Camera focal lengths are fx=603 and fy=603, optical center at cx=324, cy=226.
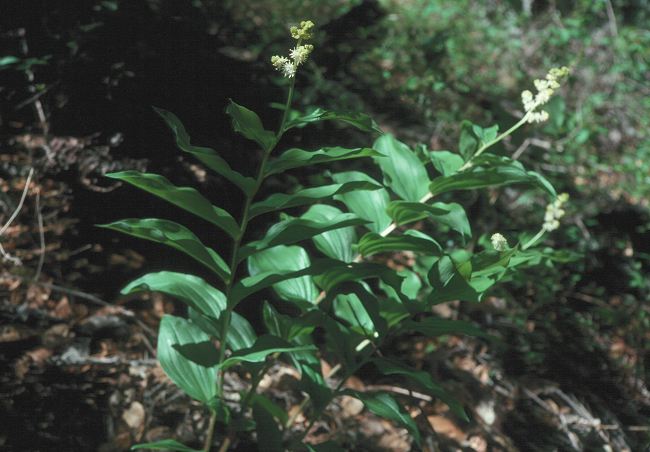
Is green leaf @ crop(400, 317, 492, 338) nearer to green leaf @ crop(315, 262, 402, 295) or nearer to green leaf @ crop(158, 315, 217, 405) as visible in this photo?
green leaf @ crop(315, 262, 402, 295)

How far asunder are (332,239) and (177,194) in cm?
64

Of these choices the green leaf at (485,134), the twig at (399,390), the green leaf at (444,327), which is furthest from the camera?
the twig at (399,390)

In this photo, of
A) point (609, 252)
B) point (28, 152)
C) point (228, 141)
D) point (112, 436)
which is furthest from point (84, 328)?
point (609, 252)

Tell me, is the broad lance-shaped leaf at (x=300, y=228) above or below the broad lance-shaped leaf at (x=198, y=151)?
below

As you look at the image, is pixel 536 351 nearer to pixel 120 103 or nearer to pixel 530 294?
pixel 530 294

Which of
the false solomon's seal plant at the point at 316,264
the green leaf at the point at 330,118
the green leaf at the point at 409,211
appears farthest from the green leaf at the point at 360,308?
the green leaf at the point at 330,118

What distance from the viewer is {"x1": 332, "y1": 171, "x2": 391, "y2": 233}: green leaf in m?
1.83

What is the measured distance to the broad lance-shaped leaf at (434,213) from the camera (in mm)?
1594

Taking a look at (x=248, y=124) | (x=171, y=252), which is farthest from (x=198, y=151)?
(x=171, y=252)

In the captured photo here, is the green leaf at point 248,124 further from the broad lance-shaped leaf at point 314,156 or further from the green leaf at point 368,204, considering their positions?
the green leaf at point 368,204

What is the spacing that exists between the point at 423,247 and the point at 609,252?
2.62 m

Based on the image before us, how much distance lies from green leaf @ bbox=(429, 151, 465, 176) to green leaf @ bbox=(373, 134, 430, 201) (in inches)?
1.7

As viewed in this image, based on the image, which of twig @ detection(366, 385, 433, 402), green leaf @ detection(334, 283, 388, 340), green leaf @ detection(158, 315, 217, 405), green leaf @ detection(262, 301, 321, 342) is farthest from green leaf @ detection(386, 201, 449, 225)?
twig @ detection(366, 385, 433, 402)

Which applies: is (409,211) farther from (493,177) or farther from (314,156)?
(314,156)
